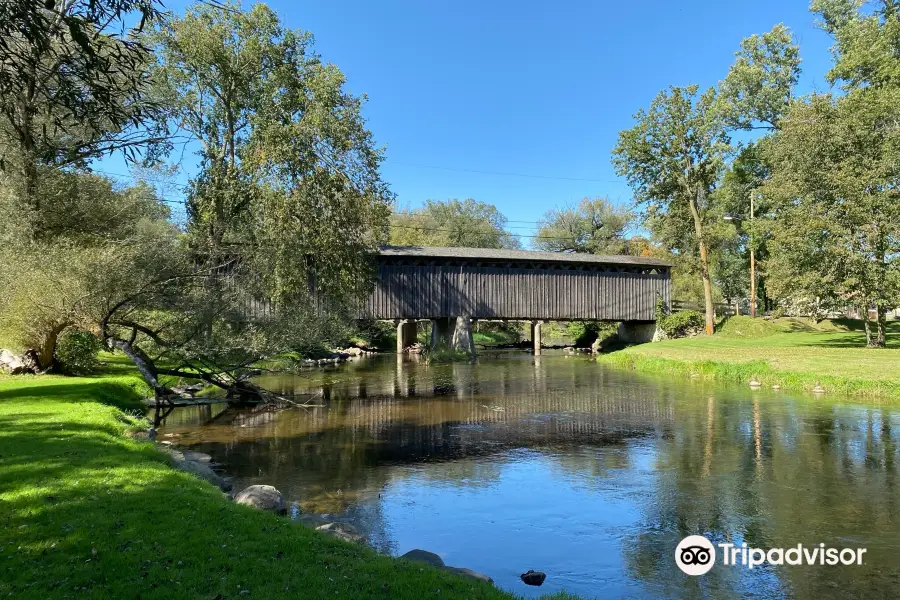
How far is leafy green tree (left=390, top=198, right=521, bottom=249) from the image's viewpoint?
54.7 metres

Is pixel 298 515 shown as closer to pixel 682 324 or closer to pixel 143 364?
pixel 143 364

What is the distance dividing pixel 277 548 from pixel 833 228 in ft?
83.0

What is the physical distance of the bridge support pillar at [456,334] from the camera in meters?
34.0

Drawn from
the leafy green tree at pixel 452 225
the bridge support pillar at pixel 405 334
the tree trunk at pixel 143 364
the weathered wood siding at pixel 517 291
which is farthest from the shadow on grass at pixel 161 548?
the leafy green tree at pixel 452 225

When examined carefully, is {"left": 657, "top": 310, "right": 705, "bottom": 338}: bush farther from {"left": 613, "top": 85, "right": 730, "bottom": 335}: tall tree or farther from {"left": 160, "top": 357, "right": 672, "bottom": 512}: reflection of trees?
{"left": 160, "top": 357, "right": 672, "bottom": 512}: reflection of trees

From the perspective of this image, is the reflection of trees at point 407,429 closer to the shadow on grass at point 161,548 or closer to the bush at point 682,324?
the shadow on grass at point 161,548

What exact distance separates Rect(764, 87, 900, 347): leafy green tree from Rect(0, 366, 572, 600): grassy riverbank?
80.4 ft

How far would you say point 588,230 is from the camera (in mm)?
57125

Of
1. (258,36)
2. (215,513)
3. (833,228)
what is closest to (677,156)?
(833,228)

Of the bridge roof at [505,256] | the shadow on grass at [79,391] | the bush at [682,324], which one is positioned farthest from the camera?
the bush at [682,324]

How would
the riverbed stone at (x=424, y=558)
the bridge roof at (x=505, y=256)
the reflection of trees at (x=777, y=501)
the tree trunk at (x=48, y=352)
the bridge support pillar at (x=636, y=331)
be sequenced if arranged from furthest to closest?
the bridge support pillar at (x=636, y=331), the bridge roof at (x=505, y=256), the tree trunk at (x=48, y=352), the reflection of trees at (x=777, y=501), the riverbed stone at (x=424, y=558)

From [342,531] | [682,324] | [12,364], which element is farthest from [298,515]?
[682,324]

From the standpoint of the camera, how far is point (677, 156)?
34.7 metres

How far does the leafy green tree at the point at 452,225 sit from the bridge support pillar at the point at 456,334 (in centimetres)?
1849
